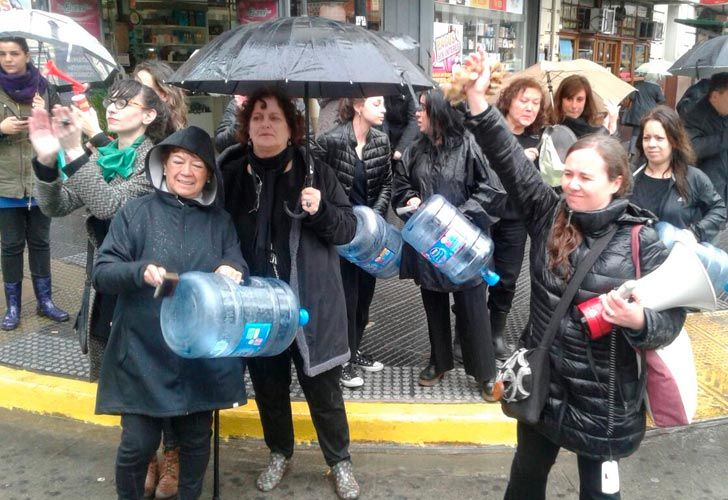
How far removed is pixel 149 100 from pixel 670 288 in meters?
2.39

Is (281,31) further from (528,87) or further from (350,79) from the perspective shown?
(528,87)

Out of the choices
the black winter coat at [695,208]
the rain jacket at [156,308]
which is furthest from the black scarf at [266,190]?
the black winter coat at [695,208]

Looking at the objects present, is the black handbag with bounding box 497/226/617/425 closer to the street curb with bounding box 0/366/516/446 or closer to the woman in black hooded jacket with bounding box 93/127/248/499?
the woman in black hooded jacket with bounding box 93/127/248/499

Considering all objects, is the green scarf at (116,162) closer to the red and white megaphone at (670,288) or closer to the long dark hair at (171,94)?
the long dark hair at (171,94)

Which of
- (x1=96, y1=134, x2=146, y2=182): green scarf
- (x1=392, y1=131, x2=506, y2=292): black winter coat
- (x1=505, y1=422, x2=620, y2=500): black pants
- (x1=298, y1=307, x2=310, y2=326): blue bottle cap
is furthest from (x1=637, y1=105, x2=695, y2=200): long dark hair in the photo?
(x1=96, y1=134, x2=146, y2=182): green scarf

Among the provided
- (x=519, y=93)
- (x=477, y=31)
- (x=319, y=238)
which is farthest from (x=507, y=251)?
(x=477, y=31)

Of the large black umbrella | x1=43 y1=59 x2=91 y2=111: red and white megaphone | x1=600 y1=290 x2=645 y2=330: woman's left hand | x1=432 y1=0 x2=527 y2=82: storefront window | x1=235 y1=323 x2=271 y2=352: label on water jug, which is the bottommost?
x1=235 y1=323 x2=271 y2=352: label on water jug

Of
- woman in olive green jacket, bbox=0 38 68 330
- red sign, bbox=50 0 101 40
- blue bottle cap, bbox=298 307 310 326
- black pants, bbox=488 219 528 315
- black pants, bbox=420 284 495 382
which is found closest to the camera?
blue bottle cap, bbox=298 307 310 326

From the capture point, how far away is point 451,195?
405cm

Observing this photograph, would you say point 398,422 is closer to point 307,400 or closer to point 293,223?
point 307,400

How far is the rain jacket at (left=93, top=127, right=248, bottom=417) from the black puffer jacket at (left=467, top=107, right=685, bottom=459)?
1192 mm

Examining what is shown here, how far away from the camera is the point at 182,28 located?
10.7m

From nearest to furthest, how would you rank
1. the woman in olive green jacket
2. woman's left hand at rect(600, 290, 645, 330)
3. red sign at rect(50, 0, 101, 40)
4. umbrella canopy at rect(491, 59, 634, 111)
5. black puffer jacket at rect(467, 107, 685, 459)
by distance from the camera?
woman's left hand at rect(600, 290, 645, 330)
black puffer jacket at rect(467, 107, 685, 459)
the woman in olive green jacket
umbrella canopy at rect(491, 59, 634, 111)
red sign at rect(50, 0, 101, 40)

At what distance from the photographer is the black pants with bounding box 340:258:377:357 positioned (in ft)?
14.0
